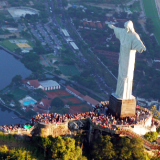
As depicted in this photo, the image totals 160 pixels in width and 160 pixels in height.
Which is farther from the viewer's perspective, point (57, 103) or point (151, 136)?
point (57, 103)

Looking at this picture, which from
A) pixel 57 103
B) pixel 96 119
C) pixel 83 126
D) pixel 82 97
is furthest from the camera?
pixel 82 97

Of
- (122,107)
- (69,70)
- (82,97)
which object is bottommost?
(122,107)

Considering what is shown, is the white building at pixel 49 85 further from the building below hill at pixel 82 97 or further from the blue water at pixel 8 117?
the blue water at pixel 8 117

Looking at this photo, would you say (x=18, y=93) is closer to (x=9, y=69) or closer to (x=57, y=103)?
(x=57, y=103)

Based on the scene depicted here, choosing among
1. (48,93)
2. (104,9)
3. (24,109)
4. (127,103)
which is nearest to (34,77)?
(48,93)

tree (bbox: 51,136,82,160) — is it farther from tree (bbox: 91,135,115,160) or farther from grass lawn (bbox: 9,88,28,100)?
grass lawn (bbox: 9,88,28,100)

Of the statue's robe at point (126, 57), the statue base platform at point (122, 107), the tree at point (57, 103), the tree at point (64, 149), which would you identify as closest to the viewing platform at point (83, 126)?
the statue base platform at point (122, 107)

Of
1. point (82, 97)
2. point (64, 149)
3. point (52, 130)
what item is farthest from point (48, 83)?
point (64, 149)
